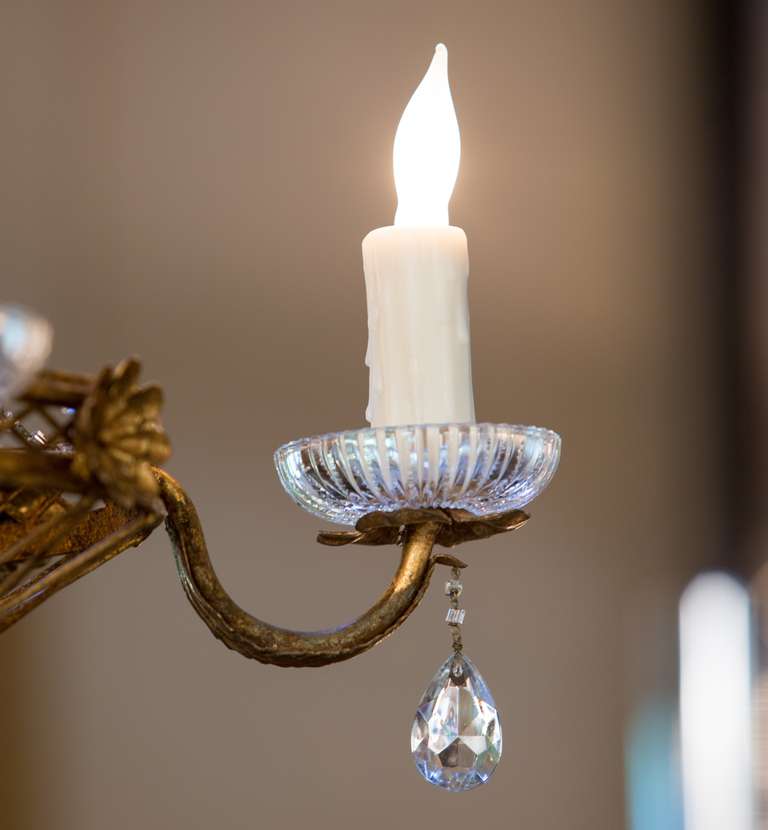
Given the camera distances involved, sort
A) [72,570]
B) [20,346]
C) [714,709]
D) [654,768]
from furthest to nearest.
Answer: [714,709] < [654,768] < [72,570] < [20,346]

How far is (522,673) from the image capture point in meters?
1.58

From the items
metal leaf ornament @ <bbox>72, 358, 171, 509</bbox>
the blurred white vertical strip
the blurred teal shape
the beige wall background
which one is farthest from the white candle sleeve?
the blurred white vertical strip

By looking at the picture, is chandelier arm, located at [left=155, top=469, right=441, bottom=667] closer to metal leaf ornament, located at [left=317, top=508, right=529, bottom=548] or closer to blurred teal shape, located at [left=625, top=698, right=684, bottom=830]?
metal leaf ornament, located at [left=317, top=508, right=529, bottom=548]

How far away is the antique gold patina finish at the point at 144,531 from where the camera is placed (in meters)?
0.26

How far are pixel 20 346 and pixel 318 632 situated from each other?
0.20 metres

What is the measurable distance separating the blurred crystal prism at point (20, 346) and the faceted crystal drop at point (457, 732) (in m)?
0.25

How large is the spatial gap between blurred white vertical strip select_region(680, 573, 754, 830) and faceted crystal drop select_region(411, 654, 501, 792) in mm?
1509

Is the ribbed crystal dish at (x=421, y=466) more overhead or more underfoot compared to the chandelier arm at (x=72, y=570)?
more overhead

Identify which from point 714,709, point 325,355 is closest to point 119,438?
point 325,355

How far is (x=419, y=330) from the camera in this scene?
41 centimetres

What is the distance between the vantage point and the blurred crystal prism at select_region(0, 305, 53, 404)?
8.9 inches

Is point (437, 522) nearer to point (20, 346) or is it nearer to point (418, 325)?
point (418, 325)

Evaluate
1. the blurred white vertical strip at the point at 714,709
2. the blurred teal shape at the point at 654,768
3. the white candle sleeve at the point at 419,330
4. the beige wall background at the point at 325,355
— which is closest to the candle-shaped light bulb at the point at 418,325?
the white candle sleeve at the point at 419,330

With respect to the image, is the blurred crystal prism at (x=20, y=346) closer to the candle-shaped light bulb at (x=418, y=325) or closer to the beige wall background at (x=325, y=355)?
the candle-shaped light bulb at (x=418, y=325)
